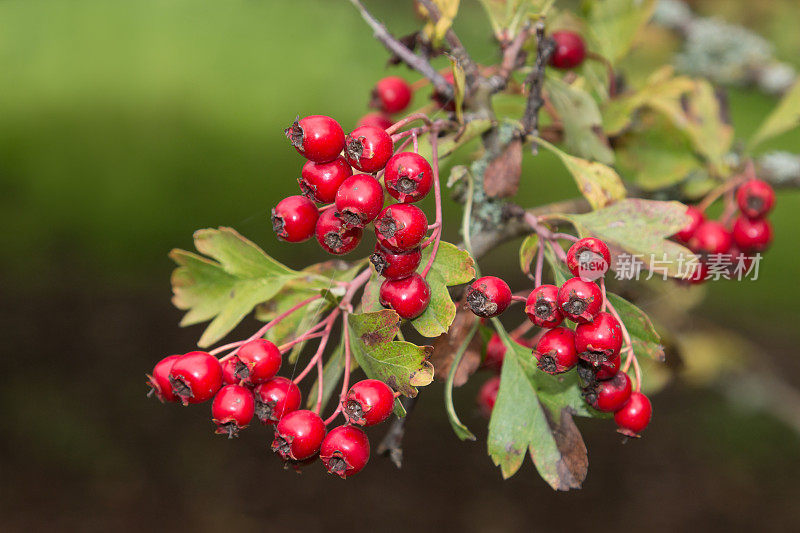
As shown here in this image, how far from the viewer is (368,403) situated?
0.51m

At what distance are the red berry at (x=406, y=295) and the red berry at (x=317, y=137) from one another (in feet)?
0.40

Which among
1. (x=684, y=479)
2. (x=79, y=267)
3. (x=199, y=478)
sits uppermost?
(x=79, y=267)

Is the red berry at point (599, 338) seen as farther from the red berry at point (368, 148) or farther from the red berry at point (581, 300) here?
the red berry at point (368, 148)

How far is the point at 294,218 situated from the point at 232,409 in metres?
0.17

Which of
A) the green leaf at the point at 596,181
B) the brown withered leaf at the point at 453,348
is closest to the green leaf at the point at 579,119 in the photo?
the green leaf at the point at 596,181

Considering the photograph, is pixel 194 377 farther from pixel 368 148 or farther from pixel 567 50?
pixel 567 50

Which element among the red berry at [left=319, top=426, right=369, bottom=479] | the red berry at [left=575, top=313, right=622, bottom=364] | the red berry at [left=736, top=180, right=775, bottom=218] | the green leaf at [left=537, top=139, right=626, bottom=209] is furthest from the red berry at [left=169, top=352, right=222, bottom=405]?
the red berry at [left=736, top=180, right=775, bottom=218]

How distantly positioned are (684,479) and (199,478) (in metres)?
2.38

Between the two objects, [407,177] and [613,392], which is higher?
[407,177]

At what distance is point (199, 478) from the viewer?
290cm

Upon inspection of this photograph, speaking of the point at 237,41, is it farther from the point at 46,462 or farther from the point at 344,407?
the point at 344,407

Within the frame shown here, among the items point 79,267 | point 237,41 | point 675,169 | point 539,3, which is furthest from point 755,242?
point 79,267

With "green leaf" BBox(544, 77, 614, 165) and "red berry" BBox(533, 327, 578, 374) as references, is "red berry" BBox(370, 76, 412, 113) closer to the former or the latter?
"green leaf" BBox(544, 77, 614, 165)

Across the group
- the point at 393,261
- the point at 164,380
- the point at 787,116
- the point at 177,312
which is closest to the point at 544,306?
the point at 393,261
